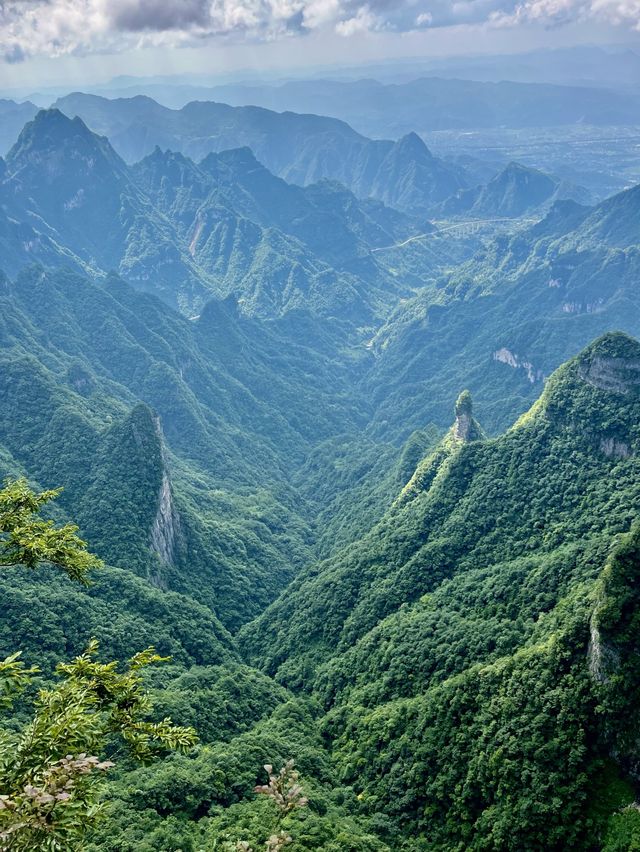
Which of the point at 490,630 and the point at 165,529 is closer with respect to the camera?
the point at 490,630

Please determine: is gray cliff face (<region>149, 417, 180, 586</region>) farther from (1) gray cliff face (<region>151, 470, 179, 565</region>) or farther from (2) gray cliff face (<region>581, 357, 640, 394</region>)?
(2) gray cliff face (<region>581, 357, 640, 394</region>)

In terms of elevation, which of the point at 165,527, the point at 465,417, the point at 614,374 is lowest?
the point at 165,527

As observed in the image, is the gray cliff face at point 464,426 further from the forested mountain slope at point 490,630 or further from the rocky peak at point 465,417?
the forested mountain slope at point 490,630

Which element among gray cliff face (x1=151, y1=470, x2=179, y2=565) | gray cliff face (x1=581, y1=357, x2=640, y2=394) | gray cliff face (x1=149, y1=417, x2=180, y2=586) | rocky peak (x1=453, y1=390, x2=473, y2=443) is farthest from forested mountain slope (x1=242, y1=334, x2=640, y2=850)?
gray cliff face (x1=151, y1=470, x2=179, y2=565)

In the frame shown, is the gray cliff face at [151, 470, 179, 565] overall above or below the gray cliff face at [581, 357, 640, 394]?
below

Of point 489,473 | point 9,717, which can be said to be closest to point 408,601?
point 489,473

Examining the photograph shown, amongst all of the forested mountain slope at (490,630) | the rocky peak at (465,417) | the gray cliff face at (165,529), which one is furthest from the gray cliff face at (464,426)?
the gray cliff face at (165,529)

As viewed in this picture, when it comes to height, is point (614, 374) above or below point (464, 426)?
above

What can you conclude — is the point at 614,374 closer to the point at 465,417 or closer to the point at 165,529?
the point at 465,417

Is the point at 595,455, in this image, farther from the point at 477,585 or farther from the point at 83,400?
the point at 83,400

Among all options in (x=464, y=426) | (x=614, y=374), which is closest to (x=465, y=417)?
(x=464, y=426)

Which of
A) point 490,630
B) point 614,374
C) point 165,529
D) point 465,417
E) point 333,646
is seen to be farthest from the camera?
point 465,417
